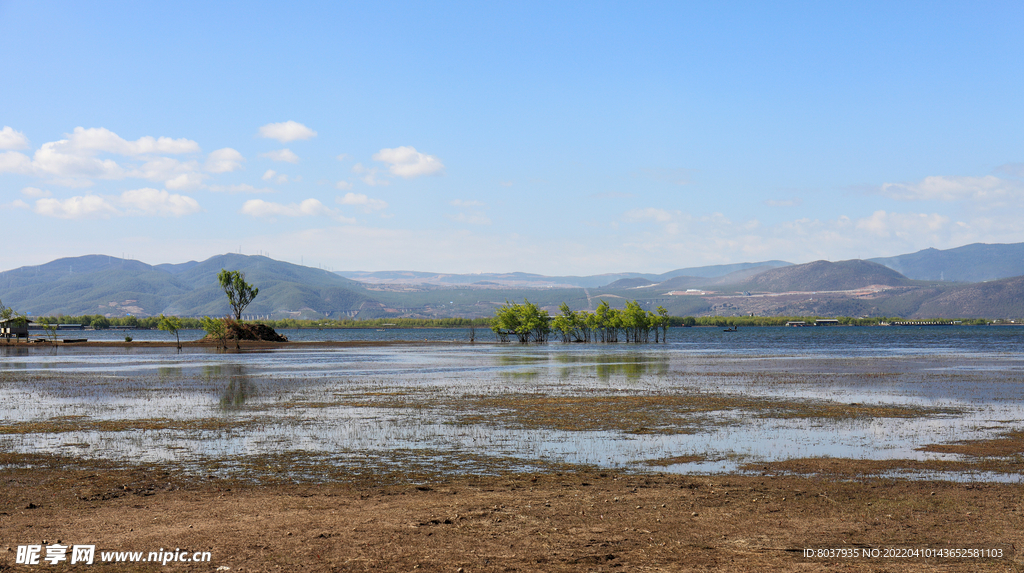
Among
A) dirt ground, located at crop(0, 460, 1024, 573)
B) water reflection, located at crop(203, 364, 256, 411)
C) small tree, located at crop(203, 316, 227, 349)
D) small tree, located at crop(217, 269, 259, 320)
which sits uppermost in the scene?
small tree, located at crop(217, 269, 259, 320)

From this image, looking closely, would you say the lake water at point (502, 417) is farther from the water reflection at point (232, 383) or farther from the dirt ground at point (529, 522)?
the dirt ground at point (529, 522)

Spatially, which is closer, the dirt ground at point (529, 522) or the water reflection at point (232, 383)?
the dirt ground at point (529, 522)

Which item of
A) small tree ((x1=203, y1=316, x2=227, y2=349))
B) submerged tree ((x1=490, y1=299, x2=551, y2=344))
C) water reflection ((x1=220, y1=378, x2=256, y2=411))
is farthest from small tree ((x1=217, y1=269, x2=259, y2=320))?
water reflection ((x1=220, y1=378, x2=256, y2=411))

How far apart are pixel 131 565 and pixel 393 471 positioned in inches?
303

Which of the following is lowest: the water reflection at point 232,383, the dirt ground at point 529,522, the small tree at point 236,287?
the water reflection at point 232,383

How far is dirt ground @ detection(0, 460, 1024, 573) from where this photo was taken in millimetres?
11266

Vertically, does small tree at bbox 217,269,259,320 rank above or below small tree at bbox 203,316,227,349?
above

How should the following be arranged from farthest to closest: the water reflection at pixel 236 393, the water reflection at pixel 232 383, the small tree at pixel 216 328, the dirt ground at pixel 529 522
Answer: the small tree at pixel 216 328 → the water reflection at pixel 232 383 → the water reflection at pixel 236 393 → the dirt ground at pixel 529 522

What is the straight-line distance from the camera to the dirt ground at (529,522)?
11266mm

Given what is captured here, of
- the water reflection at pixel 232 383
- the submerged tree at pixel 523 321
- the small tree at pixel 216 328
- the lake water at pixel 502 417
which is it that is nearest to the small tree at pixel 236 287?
the small tree at pixel 216 328

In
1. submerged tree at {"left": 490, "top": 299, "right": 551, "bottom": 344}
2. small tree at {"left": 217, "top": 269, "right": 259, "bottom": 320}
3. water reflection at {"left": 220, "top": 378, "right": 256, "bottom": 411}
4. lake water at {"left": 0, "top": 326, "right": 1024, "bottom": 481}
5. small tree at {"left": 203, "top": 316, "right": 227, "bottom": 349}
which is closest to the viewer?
lake water at {"left": 0, "top": 326, "right": 1024, "bottom": 481}

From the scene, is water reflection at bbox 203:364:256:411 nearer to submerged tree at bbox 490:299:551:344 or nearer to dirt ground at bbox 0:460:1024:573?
dirt ground at bbox 0:460:1024:573

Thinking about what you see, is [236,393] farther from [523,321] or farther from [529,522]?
[523,321]

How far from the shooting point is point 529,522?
1330cm
